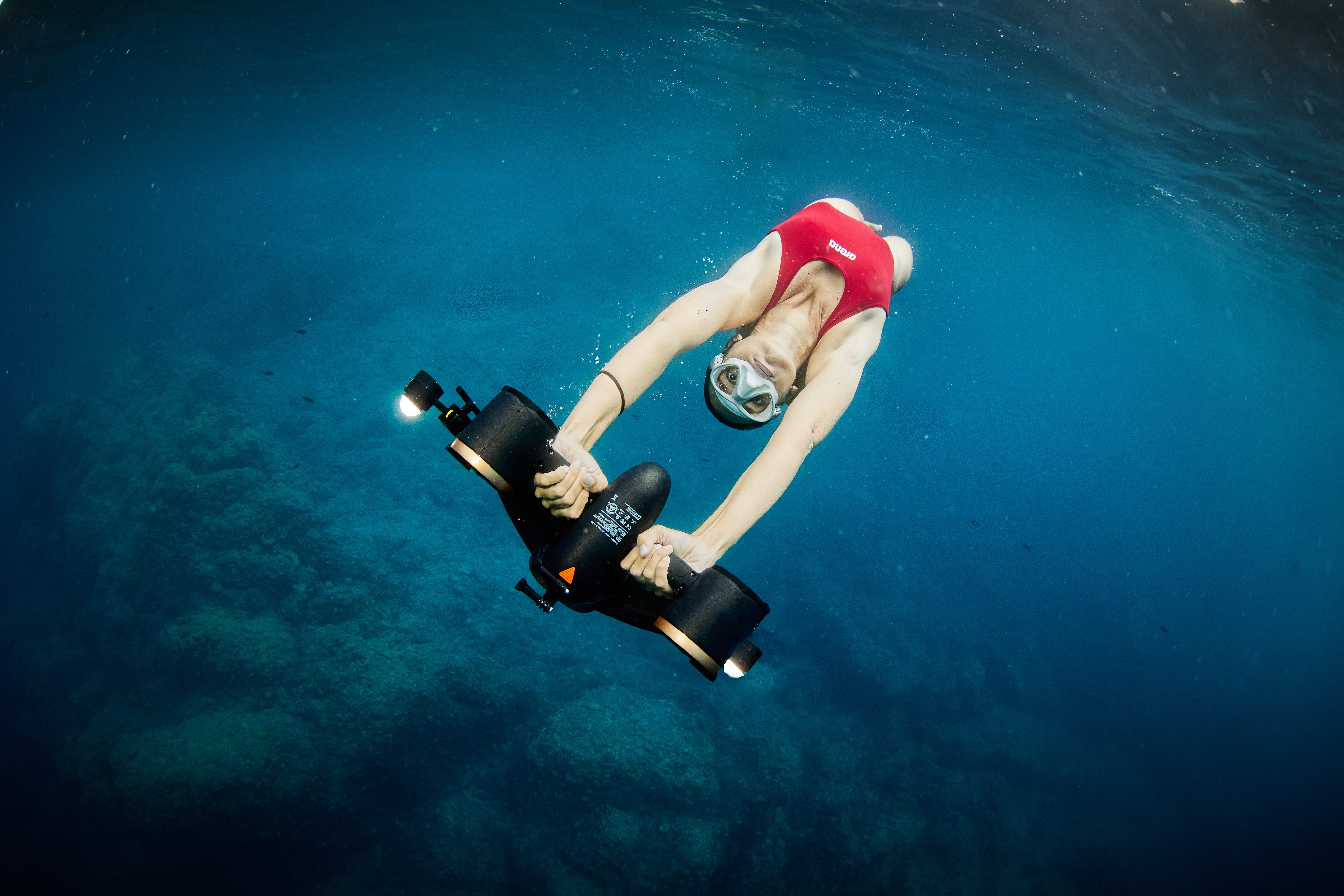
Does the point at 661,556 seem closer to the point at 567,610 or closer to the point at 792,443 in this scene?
the point at 792,443

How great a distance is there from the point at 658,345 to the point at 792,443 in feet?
2.19

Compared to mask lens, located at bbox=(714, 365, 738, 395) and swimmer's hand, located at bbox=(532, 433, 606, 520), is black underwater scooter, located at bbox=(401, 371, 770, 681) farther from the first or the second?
mask lens, located at bbox=(714, 365, 738, 395)

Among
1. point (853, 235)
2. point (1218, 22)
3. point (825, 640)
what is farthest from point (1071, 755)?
point (853, 235)

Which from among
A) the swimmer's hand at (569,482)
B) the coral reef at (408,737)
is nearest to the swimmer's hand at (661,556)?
the swimmer's hand at (569,482)

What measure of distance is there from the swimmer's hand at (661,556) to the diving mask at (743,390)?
0.70 metres

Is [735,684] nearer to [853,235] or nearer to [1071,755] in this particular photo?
[1071,755]

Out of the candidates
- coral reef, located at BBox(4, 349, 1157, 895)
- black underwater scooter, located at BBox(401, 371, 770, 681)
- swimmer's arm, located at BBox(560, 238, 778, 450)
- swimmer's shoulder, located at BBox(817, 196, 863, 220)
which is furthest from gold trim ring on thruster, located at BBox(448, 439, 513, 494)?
coral reef, located at BBox(4, 349, 1157, 895)

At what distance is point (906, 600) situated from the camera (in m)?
15.2

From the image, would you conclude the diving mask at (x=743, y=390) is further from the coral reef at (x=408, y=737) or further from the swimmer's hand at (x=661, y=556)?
the coral reef at (x=408, y=737)

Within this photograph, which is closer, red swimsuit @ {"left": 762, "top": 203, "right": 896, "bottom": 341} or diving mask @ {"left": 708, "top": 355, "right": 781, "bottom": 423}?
diving mask @ {"left": 708, "top": 355, "right": 781, "bottom": 423}

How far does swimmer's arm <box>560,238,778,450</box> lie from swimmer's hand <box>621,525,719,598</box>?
44 cm

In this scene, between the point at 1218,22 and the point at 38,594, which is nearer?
the point at 1218,22

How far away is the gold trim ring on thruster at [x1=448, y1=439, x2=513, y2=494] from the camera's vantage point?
207 centimetres

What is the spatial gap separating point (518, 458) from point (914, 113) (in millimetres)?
19890
